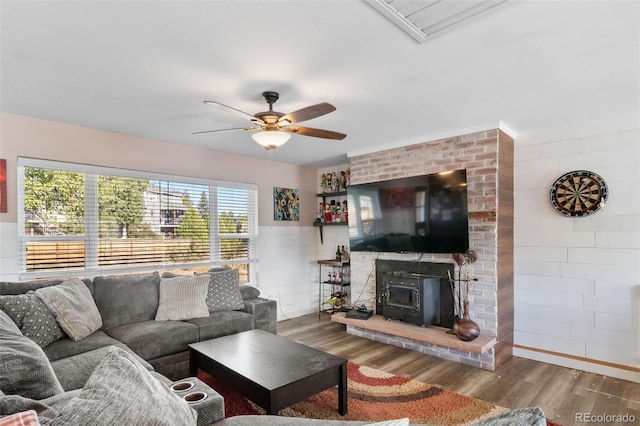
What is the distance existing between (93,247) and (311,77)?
2850 millimetres

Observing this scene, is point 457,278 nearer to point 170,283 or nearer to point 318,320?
point 318,320

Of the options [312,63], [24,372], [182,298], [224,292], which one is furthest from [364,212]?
[24,372]

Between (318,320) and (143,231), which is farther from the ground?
(143,231)

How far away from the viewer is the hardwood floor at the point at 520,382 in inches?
104

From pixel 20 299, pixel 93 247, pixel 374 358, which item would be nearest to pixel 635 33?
pixel 374 358

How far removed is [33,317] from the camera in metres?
2.55

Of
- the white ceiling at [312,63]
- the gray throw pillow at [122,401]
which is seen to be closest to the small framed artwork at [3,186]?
the white ceiling at [312,63]

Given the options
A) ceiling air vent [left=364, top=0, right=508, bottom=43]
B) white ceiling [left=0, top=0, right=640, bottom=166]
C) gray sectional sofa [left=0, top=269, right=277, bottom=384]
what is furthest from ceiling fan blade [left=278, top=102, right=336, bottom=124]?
gray sectional sofa [left=0, top=269, right=277, bottom=384]

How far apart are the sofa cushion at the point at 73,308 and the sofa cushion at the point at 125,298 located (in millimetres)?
127

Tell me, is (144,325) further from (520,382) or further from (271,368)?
(520,382)

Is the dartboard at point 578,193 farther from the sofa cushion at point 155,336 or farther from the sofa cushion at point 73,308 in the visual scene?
the sofa cushion at point 73,308

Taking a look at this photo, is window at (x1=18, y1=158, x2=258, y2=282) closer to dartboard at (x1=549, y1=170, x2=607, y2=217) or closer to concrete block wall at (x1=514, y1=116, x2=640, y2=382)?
concrete block wall at (x1=514, y1=116, x2=640, y2=382)

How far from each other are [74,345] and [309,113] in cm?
244

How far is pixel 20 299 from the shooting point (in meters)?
2.56
